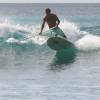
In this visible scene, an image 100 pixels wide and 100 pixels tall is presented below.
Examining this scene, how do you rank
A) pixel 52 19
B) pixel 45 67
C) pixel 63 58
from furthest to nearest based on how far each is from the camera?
pixel 52 19, pixel 63 58, pixel 45 67

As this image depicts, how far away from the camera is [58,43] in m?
26.1

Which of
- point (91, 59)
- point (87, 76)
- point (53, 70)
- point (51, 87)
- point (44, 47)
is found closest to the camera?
point (51, 87)

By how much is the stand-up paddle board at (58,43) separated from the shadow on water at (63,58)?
217 mm

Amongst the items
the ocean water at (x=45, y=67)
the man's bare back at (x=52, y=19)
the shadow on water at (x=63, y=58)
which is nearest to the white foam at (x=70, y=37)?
the ocean water at (x=45, y=67)

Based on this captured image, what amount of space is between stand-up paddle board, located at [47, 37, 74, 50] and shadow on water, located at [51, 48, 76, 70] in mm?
217

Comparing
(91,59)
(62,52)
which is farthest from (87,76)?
(62,52)

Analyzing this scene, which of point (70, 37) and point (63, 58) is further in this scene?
point (70, 37)

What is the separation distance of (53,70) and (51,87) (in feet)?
13.1

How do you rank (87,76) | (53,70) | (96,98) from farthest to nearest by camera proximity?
(53,70) → (87,76) → (96,98)

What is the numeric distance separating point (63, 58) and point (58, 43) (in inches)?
73.2

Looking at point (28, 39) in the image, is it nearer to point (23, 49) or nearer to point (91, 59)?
point (23, 49)

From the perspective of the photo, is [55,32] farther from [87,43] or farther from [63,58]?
[87,43]

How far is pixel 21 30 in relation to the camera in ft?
114

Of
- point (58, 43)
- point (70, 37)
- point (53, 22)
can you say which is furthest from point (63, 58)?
point (70, 37)
